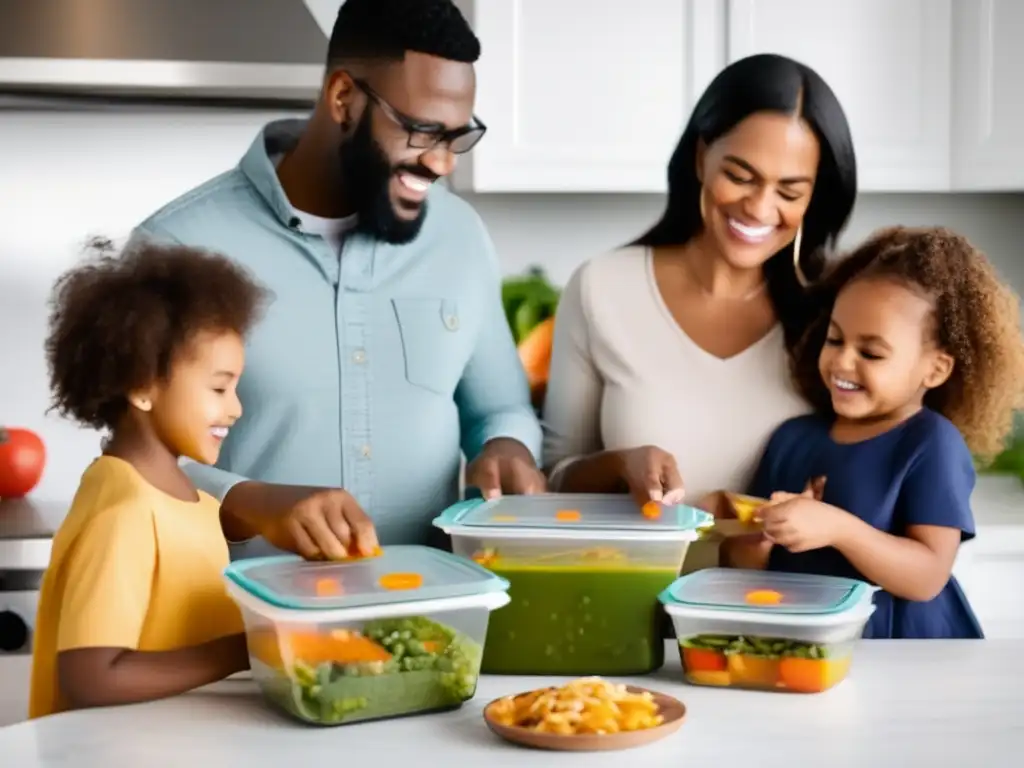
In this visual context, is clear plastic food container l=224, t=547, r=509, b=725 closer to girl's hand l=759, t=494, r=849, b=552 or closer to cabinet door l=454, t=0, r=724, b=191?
girl's hand l=759, t=494, r=849, b=552

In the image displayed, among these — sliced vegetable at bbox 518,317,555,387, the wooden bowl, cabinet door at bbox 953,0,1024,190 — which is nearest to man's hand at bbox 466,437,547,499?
the wooden bowl

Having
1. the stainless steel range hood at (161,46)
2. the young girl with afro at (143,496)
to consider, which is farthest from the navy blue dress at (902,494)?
the stainless steel range hood at (161,46)

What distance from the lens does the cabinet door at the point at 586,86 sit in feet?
7.32

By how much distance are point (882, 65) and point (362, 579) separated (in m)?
1.68

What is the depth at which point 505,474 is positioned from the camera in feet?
4.27

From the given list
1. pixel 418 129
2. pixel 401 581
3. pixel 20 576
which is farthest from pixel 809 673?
pixel 20 576

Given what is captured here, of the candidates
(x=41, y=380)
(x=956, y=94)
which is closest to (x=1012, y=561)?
(x=956, y=94)

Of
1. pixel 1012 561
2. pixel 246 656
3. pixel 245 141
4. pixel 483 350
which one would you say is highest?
pixel 245 141

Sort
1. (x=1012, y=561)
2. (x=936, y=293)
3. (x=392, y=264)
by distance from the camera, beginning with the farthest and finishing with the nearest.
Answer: (x=1012, y=561)
(x=392, y=264)
(x=936, y=293)

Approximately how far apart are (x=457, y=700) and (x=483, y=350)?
0.59 meters

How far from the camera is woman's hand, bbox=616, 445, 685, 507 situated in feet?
3.86

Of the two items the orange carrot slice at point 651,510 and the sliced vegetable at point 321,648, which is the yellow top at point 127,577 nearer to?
the sliced vegetable at point 321,648

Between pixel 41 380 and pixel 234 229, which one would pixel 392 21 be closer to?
pixel 234 229

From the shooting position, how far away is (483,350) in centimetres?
151
